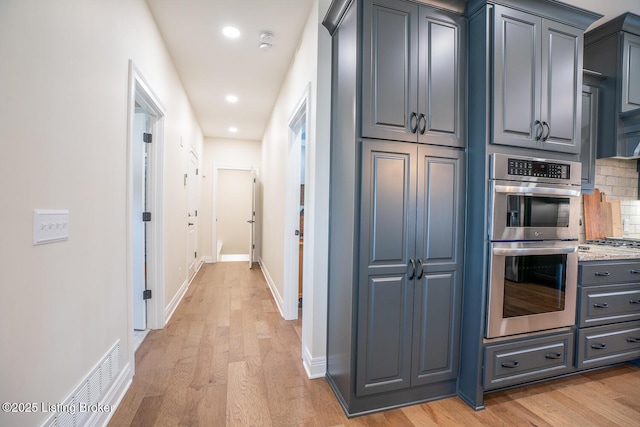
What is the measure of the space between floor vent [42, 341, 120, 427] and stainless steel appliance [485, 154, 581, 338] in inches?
86.1

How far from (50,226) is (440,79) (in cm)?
212

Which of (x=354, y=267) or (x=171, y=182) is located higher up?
(x=171, y=182)

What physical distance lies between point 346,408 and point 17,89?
6.94ft

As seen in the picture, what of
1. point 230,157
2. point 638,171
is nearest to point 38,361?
point 638,171

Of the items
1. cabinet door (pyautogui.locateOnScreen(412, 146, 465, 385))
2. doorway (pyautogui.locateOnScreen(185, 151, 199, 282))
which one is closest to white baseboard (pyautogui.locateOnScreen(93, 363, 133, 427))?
cabinet door (pyautogui.locateOnScreen(412, 146, 465, 385))

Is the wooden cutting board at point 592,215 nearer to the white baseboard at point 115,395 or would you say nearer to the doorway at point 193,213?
the white baseboard at point 115,395

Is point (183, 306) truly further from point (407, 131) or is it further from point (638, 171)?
point (638, 171)

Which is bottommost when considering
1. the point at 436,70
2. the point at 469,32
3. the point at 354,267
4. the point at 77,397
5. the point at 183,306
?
the point at 183,306

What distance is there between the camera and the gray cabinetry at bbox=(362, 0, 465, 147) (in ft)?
5.45

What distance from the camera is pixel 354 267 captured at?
168 cm

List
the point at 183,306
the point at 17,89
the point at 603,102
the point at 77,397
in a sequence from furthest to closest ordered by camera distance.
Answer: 1. the point at 183,306
2. the point at 603,102
3. the point at 77,397
4. the point at 17,89

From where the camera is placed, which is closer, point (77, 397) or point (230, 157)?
point (77, 397)

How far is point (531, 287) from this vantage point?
6.12 feet

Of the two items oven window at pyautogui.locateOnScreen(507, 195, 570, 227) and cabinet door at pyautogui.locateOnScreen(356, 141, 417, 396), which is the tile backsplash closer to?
oven window at pyautogui.locateOnScreen(507, 195, 570, 227)
